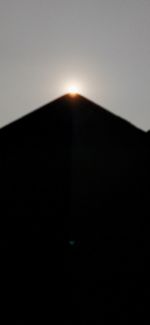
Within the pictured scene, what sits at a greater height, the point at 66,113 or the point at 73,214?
the point at 66,113

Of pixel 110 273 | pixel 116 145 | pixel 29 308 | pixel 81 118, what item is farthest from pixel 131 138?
pixel 29 308

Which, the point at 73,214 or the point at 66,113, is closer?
the point at 73,214

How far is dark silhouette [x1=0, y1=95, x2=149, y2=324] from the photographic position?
158 centimetres

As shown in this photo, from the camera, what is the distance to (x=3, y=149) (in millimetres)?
2062

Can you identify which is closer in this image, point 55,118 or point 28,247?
point 28,247

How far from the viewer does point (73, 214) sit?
1.66 metres

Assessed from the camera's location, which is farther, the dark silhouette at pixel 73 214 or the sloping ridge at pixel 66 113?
the sloping ridge at pixel 66 113

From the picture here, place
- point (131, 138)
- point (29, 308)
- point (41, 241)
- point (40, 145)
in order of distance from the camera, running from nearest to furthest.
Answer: point (29, 308) < point (41, 241) < point (40, 145) < point (131, 138)

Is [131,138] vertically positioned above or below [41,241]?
above

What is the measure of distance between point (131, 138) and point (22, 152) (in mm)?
779

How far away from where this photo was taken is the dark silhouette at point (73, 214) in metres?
1.58

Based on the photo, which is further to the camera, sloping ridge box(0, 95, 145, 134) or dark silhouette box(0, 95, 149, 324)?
sloping ridge box(0, 95, 145, 134)

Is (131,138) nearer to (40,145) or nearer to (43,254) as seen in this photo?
(40,145)

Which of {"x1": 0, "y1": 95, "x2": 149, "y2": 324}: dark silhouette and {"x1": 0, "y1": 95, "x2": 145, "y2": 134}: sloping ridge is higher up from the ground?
{"x1": 0, "y1": 95, "x2": 145, "y2": 134}: sloping ridge
